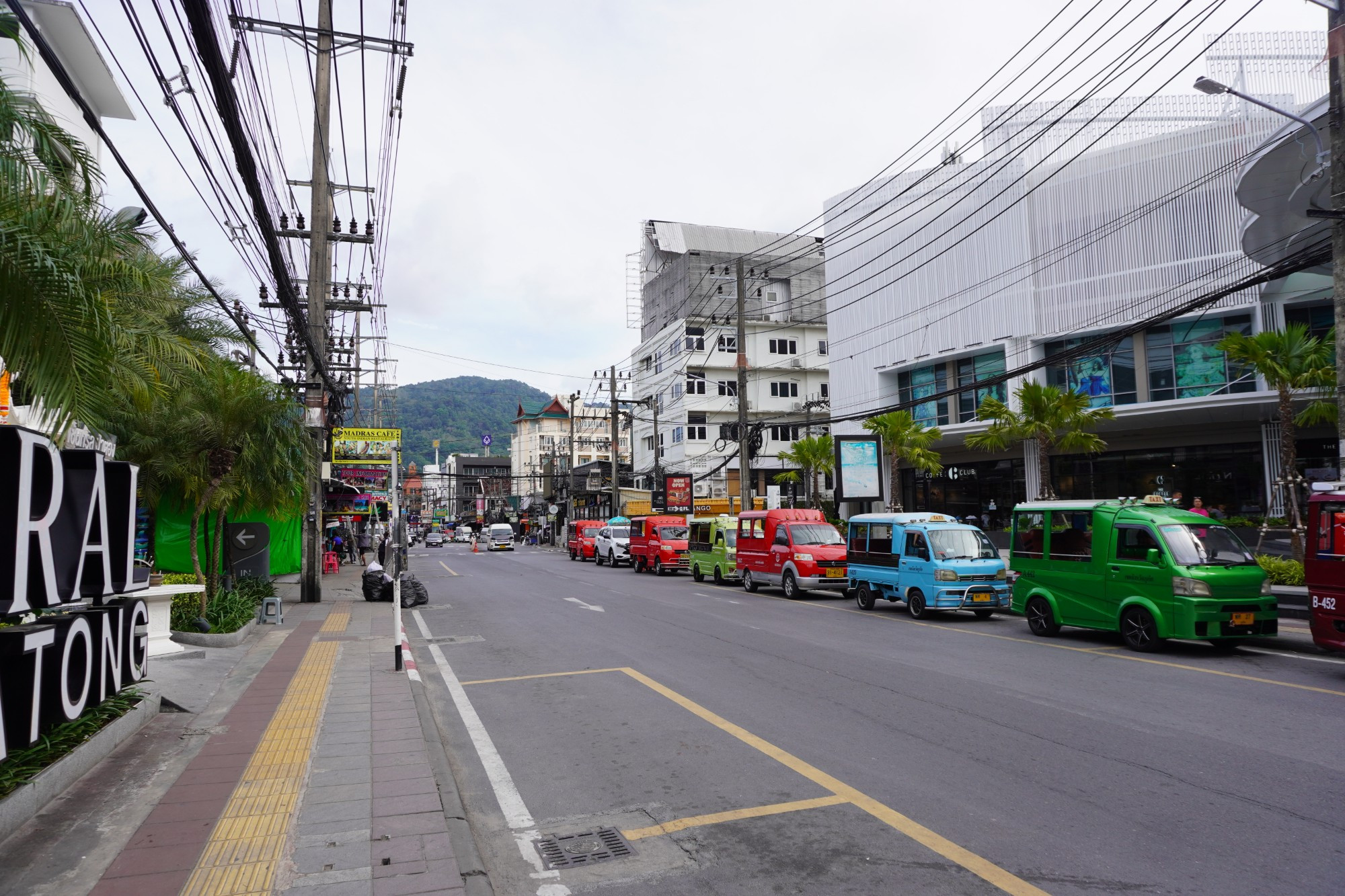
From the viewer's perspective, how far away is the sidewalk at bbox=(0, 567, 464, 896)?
4.49m

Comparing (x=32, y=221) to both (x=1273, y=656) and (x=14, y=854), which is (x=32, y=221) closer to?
(x=14, y=854)

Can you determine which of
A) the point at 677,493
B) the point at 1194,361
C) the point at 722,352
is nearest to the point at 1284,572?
the point at 1194,361

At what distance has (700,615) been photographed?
17453mm

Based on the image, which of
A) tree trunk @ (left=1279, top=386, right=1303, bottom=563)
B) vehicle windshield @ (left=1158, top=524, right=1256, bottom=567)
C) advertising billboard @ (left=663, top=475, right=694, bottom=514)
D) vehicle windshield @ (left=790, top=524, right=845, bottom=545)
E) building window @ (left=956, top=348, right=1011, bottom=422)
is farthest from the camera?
advertising billboard @ (left=663, top=475, right=694, bottom=514)

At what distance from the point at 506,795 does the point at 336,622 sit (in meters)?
11.8

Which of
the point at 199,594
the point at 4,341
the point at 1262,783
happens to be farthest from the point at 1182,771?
the point at 199,594

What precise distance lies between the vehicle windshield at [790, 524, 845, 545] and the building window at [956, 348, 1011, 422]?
61.1ft

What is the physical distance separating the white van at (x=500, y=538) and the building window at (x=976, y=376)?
108 ft

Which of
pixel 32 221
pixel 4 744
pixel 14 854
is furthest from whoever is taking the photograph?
pixel 32 221

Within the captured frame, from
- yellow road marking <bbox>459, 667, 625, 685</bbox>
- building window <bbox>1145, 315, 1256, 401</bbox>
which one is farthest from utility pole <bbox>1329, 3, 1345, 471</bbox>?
building window <bbox>1145, 315, 1256, 401</bbox>

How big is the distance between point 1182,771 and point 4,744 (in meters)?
7.84

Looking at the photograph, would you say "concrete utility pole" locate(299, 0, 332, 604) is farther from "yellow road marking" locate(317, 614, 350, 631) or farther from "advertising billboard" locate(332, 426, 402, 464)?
"advertising billboard" locate(332, 426, 402, 464)

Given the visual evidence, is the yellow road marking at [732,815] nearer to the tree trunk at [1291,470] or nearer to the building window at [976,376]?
the tree trunk at [1291,470]

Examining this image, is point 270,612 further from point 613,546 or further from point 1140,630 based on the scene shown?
point 613,546
